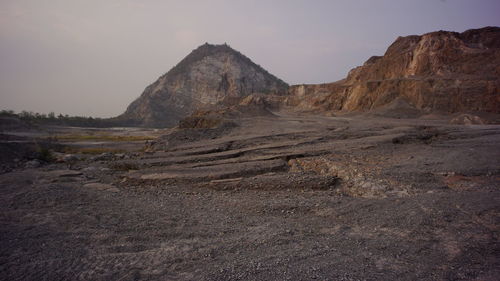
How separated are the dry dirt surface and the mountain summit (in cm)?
7010

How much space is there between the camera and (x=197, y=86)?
8812 cm

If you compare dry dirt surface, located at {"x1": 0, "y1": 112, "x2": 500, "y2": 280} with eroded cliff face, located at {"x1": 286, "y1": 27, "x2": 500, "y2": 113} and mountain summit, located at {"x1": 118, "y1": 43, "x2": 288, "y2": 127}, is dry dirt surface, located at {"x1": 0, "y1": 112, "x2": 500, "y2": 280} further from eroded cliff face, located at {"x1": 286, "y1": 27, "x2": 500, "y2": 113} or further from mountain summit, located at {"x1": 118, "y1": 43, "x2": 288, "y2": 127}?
mountain summit, located at {"x1": 118, "y1": 43, "x2": 288, "y2": 127}

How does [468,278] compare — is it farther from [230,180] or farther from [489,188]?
[230,180]

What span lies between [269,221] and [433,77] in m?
39.6

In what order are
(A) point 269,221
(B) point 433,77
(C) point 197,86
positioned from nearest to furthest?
1. (A) point 269,221
2. (B) point 433,77
3. (C) point 197,86

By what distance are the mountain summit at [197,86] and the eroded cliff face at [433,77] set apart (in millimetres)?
35339

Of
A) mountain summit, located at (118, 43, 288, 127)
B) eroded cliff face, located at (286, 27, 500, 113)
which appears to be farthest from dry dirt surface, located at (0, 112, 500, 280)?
mountain summit, located at (118, 43, 288, 127)

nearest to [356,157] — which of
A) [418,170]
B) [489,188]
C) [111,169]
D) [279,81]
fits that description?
[418,170]

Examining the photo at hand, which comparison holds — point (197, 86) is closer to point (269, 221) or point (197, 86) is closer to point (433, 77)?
point (433, 77)

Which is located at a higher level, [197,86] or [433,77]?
[197,86]

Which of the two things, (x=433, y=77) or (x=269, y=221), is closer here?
(x=269, y=221)

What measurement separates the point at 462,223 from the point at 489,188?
9.03 ft

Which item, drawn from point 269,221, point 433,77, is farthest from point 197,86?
point 269,221

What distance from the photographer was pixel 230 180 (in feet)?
27.5
